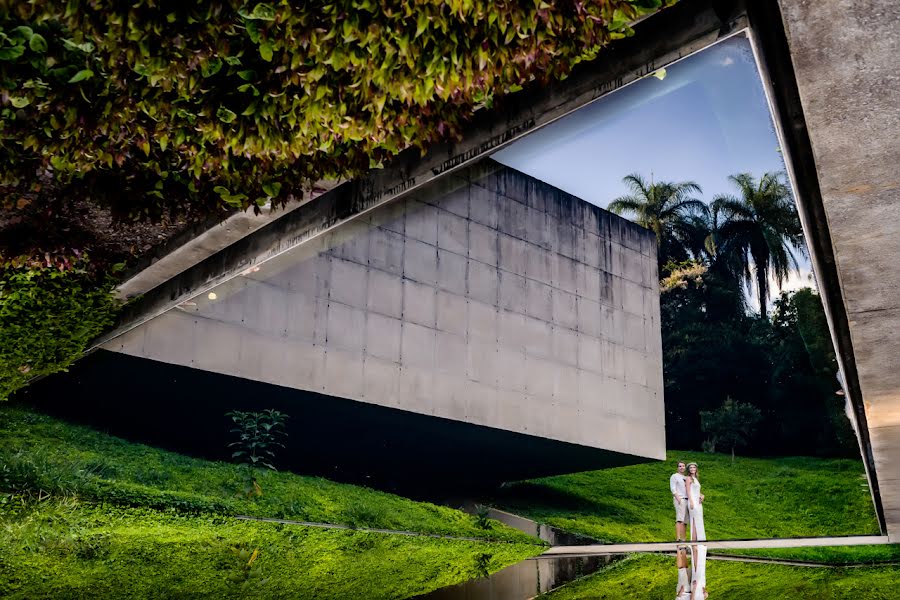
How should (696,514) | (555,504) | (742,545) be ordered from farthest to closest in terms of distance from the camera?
(555,504) → (742,545) → (696,514)

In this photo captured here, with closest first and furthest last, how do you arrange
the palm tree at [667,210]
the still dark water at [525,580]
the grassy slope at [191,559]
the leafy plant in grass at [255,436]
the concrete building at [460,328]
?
the grassy slope at [191,559], the still dark water at [525,580], the concrete building at [460,328], the leafy plant in grass at [255,436], the palm tree at [667,210]

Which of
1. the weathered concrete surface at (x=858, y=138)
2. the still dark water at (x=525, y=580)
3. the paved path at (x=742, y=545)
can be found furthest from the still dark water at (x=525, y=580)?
the weathered concrete surface at (x=858, y=138)

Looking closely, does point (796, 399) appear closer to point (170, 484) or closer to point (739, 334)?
point (739, 334)

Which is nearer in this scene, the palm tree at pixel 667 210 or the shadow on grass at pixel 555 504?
the shadow on grass at pixel 555 504

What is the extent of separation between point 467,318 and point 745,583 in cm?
1086

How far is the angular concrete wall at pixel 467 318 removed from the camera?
57.7 ft

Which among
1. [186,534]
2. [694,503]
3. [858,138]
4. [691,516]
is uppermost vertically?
[858,138]

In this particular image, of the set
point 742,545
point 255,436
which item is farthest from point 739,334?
point 255,436

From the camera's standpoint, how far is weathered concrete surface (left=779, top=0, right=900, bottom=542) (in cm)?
317

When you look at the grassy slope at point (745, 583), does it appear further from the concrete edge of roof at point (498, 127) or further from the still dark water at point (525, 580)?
the concrete edge of roof at point (498, 127)

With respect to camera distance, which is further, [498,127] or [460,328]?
[460,328]

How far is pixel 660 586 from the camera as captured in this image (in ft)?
36.3

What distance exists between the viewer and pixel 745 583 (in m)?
11.3

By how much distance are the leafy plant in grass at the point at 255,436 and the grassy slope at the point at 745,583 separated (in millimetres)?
7332
